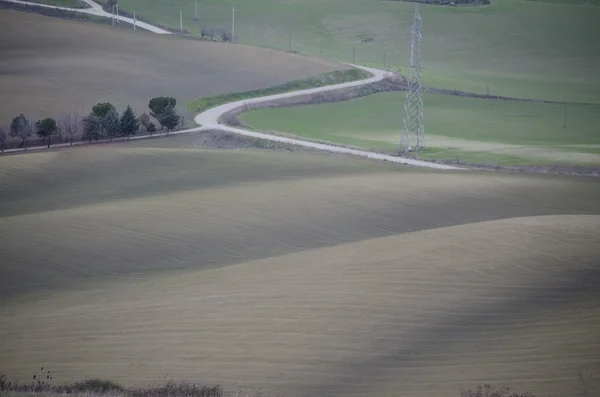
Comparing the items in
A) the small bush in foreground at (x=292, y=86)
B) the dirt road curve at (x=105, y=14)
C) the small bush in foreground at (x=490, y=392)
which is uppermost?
the dirt road curve at (x=105, y=14)

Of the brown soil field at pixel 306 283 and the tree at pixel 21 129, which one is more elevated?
the tree at pixel 21 129

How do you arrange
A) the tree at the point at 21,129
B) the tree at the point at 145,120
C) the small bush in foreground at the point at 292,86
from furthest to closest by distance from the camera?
the small bush in foreground at the point at 292,86
the tree at the point at 145,120
the tree at the point at 21,129

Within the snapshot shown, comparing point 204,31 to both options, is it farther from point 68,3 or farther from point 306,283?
point 306,283

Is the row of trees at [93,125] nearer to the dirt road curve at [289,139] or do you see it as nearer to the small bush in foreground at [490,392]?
the dirt road curve at [289,139]

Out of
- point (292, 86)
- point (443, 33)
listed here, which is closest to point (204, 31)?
point (443, 33)

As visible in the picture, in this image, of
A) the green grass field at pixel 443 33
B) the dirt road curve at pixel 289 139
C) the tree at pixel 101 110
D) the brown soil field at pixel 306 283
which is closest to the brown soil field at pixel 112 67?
the dirt road curve at pixel 289 139

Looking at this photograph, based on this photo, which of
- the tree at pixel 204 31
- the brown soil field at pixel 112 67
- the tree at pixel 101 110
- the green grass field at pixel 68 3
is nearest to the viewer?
the tree at pixel 101 110

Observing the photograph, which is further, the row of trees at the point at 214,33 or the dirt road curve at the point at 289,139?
the row of trees at the point at 214,33
